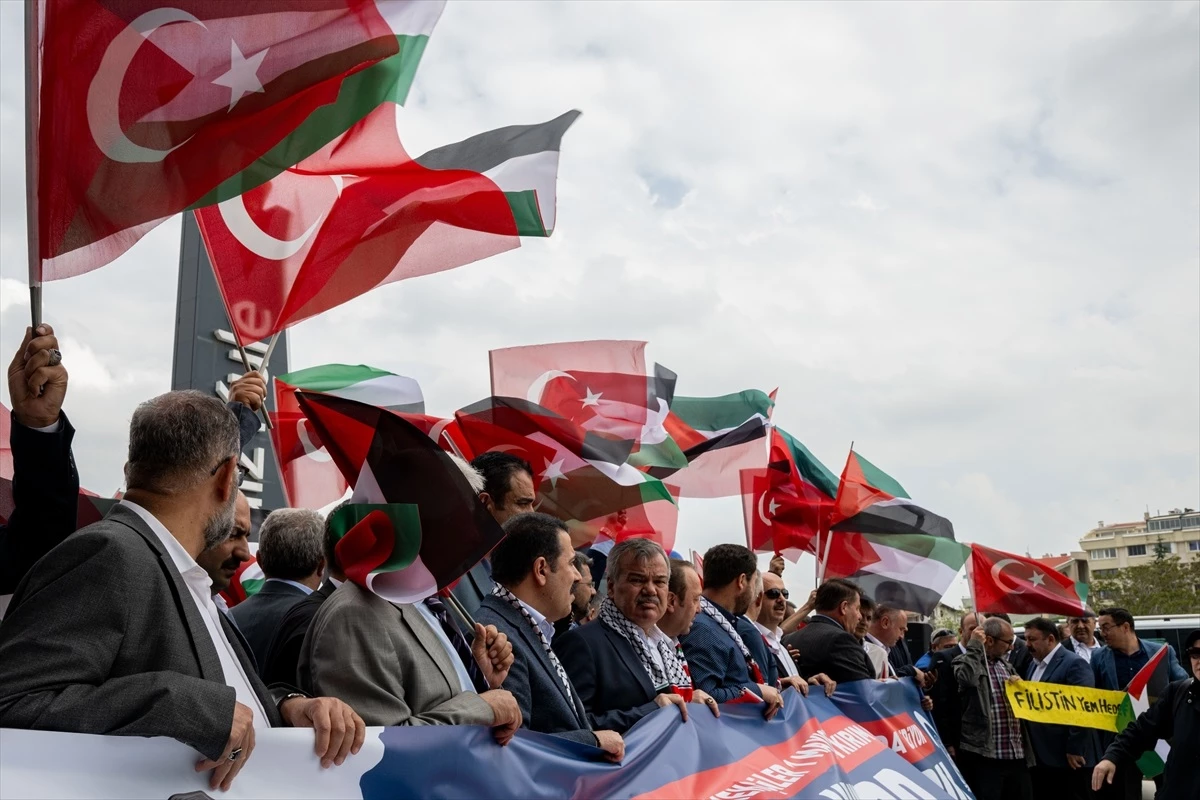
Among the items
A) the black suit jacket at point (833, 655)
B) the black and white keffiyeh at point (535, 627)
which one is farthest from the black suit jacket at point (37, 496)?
the black suit jacket at point (833, 655)

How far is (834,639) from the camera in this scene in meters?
7.00

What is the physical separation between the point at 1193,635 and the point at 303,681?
5.92m

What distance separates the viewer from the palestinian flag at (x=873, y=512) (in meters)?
9.73

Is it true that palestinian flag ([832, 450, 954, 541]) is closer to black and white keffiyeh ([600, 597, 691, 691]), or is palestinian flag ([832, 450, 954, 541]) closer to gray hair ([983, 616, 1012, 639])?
gray hair ([983, 616, 1012, 639])

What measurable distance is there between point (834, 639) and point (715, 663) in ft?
5.49

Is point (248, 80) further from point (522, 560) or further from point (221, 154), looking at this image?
point (522, 560)

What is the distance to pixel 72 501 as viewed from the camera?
2.97 m

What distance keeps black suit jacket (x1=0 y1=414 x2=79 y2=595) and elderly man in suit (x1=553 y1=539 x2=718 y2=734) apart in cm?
Answer: 231

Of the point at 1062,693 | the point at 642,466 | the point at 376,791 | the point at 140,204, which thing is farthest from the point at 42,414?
the point at 1062,693

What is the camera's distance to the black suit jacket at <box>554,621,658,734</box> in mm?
4633

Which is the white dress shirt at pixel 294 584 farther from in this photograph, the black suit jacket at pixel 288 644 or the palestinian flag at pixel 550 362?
the palestinian flag at pixel 550 362

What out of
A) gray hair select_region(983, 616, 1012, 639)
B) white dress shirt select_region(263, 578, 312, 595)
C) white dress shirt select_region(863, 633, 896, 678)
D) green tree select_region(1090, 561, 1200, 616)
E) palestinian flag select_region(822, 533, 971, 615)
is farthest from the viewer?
green tree select_region(1090, 561, 1200, 616)

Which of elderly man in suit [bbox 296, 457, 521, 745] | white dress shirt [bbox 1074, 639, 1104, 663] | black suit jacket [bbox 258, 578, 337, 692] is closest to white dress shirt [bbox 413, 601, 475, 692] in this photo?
elderly man in suit [bbox 296, 457, 521, 745]

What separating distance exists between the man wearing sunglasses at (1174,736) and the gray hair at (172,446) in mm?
6312
